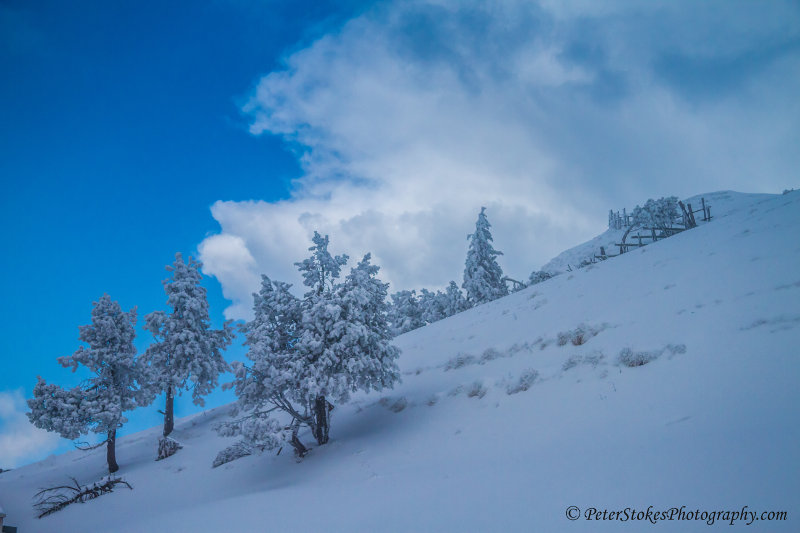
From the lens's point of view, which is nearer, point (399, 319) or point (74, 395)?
point (74, 395)

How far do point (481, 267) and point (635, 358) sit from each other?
34325 millimetres

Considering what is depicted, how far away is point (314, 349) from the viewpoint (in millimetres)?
13000

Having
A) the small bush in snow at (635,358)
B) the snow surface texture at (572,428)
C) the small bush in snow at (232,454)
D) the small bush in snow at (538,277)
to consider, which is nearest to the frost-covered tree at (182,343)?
the snow surface texture at (572,428)

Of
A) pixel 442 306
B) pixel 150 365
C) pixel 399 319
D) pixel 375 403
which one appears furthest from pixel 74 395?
pixel 442 306

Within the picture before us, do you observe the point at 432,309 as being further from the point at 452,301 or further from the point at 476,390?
the point at 476,390

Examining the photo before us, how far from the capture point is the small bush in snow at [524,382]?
11.4 metres

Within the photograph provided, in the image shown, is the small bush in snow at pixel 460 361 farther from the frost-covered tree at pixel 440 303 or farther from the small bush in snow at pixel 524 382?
the frost-covered tree at pixel 440 303

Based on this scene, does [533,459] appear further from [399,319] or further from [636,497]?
[399,319]

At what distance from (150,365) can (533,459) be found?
26.0m

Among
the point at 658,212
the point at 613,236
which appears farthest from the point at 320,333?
the point at 613,236

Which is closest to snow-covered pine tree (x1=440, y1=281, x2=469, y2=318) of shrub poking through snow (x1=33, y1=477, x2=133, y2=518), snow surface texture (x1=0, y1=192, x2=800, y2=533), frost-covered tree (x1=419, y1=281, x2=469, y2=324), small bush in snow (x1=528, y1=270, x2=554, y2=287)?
frost-covered tree (x1=419, y1=281, x2=469, y2=324)

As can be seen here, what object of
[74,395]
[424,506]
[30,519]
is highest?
[74,395]

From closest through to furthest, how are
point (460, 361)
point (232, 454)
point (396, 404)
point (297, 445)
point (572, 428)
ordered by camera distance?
point (572, 428), point (297, 445), point (396, 404), point (460, 361), point (232, 454)

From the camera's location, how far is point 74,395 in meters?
22.5
